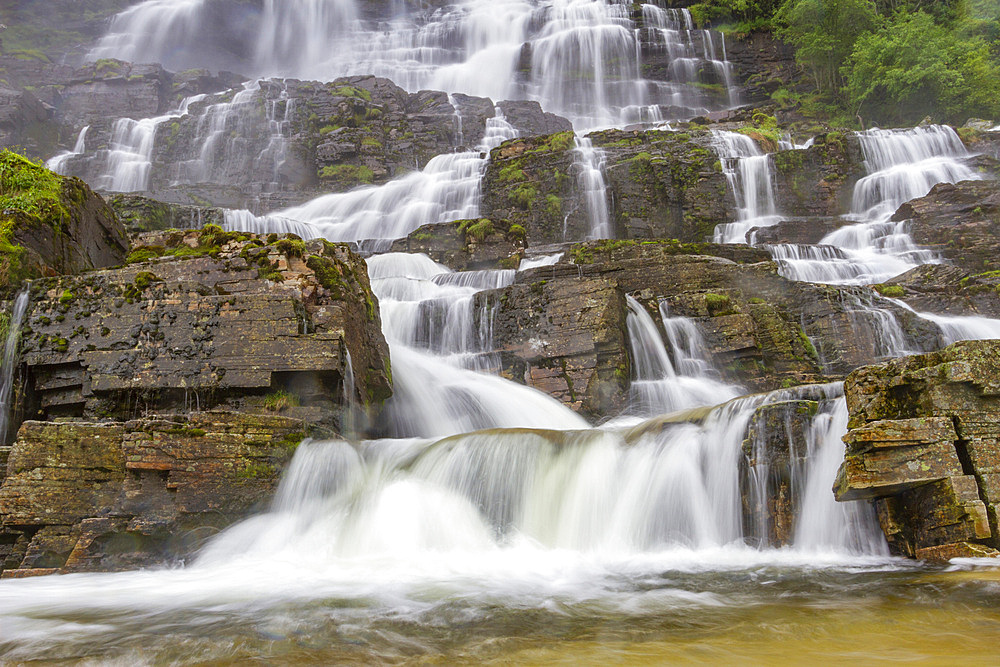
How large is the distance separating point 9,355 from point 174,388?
93.9 inches

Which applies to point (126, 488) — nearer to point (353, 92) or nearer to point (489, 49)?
point (353, 92)

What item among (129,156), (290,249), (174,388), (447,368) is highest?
(129,156)

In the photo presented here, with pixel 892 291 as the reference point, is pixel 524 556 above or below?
below

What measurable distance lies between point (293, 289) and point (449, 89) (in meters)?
39.1

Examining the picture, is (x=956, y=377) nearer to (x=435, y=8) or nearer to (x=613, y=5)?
(x=613, y=5)

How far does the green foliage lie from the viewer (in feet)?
97.9

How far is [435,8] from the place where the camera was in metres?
55.9

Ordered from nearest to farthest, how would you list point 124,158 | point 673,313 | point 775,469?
1. point 775,469
2. point 673,313
3. point 124,158

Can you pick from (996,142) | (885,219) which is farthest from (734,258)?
(996,142)

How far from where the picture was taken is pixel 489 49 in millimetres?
47469

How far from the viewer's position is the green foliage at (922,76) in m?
29.8

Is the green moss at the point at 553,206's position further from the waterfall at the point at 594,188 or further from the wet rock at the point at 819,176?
the wet rock at the point at 819,176

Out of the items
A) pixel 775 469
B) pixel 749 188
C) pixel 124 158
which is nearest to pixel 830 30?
pixel 749 188

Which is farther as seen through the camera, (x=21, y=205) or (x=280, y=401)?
(x=21, y=205)
